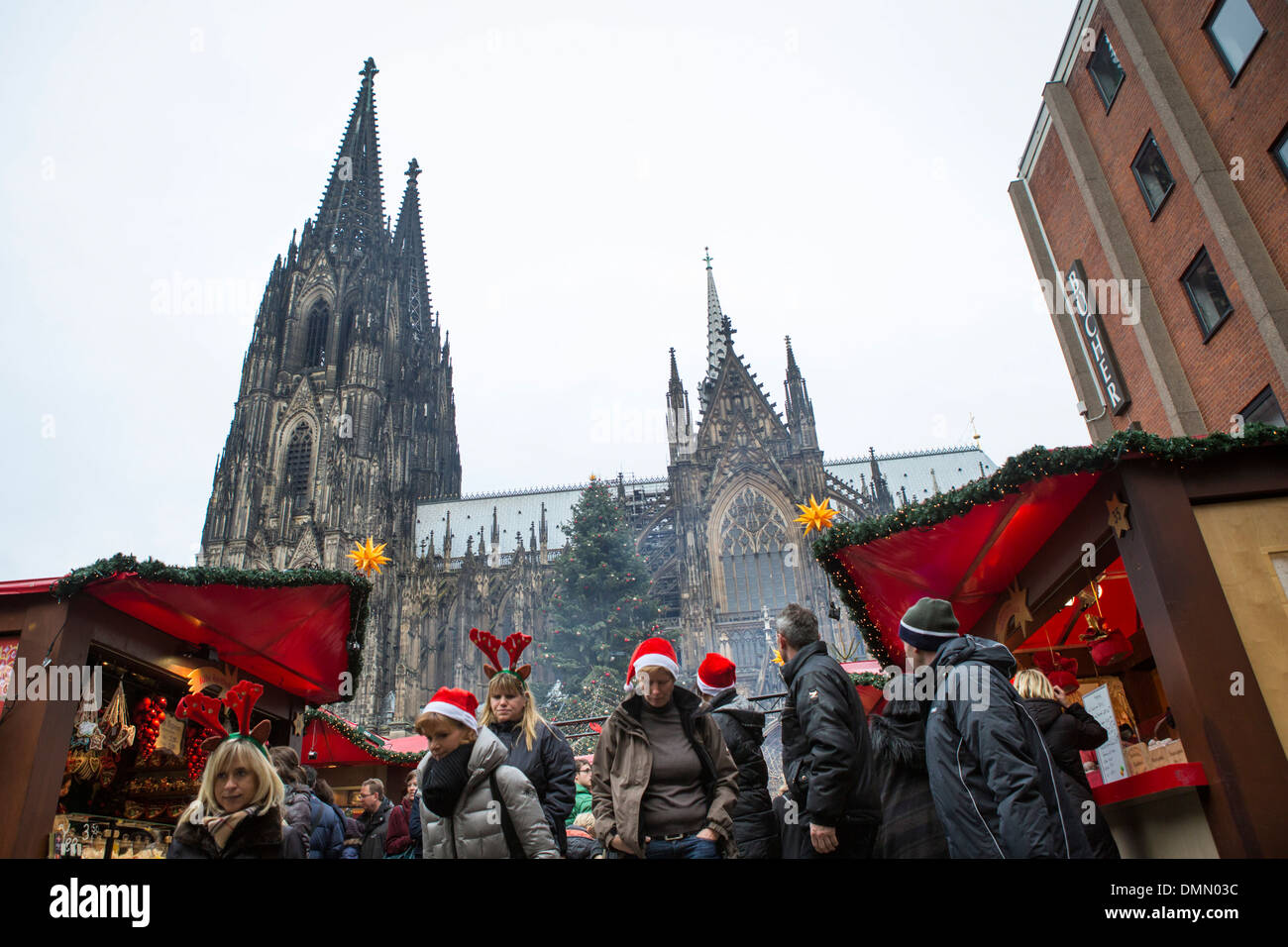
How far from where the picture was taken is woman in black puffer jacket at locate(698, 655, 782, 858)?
162 inches

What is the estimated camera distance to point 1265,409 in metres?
10.6

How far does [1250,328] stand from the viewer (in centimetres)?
1063

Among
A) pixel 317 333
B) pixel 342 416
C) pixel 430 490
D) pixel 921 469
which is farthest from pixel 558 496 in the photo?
pixel 921 469

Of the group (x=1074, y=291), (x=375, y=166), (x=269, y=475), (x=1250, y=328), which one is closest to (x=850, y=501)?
(x=1074, y=291)

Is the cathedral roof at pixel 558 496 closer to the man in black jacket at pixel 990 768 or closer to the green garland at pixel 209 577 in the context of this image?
the green garland at pixel 209 577

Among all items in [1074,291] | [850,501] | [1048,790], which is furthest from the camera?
[850,501]

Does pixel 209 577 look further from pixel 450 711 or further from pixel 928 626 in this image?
pixel 928 626

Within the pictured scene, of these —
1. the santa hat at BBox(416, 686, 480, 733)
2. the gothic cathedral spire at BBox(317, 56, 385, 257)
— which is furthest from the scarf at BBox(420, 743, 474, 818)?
the gothic cathedral spire at BBox(317, 56, 385, 257)

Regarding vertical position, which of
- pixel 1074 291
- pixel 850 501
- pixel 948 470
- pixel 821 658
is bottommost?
pixel 821 658

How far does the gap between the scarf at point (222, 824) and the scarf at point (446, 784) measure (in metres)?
0.75

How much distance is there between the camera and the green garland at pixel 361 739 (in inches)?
451

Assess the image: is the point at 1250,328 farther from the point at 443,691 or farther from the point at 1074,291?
the point at 443,691

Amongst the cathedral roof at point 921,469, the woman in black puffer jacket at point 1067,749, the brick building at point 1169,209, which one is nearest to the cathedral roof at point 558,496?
the cathedral roof at point 921,469

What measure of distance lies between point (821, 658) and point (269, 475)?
41.2 metres
